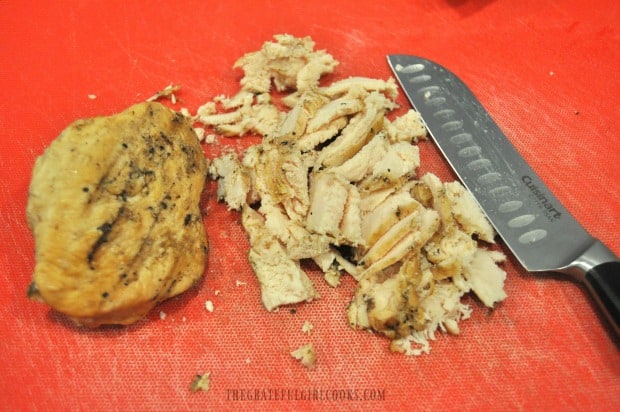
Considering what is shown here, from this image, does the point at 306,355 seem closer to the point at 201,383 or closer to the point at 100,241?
the point at 201,383

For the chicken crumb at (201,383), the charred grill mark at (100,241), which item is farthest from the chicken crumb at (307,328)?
the charred grill mark at (100,241)

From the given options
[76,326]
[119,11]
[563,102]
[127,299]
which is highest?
[563,102]

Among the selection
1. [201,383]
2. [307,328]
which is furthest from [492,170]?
[201,383]

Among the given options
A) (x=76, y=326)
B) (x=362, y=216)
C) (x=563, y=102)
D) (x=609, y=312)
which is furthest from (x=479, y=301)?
(x=76, y=326)

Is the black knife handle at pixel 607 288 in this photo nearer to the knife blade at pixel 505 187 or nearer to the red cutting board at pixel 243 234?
the knife blade at pixel 505 187

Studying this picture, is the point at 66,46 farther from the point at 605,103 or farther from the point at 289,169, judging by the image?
the point at 605,103
